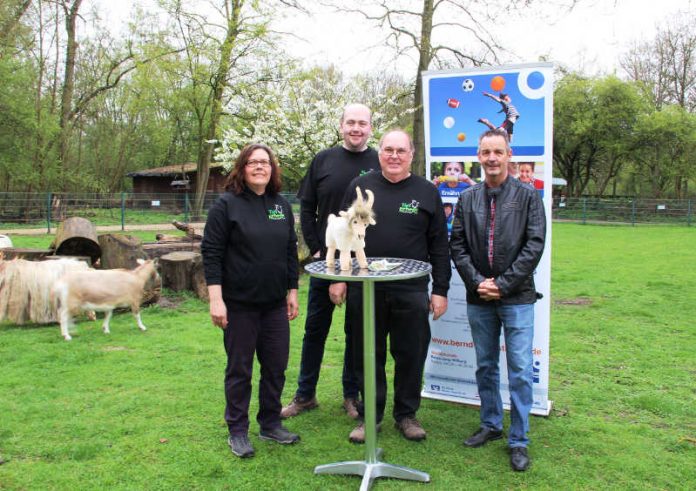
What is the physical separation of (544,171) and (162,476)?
3.14 m

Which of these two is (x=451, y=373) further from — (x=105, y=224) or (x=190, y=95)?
(x=190, y=95)

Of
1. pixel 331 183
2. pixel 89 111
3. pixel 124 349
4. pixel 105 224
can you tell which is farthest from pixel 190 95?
pixel 331 183

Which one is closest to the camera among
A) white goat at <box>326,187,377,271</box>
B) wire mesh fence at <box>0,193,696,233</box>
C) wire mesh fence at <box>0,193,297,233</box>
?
white goat at <box>326,187,377,271</box>

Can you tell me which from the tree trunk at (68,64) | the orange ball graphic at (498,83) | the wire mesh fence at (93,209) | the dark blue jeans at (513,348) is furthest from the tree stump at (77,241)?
the tree trunk at (68,64)

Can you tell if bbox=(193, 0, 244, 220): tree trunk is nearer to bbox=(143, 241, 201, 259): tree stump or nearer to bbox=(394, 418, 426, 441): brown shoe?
bbox=(143, 241, 201, 259): tree stump

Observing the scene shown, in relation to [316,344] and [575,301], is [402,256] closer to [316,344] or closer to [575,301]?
[316,344]

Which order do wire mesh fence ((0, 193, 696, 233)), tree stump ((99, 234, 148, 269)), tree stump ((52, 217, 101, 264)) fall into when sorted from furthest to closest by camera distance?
wire mesh fence ((0, 193, 696, 233))
tree stump ((52, 217, 101, 264))
tree stump ((99, 234, 148, 269))

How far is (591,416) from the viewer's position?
157 inches

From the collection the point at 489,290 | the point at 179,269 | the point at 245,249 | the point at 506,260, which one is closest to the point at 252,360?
the point at 245,249

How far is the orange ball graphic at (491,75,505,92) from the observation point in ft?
12.9

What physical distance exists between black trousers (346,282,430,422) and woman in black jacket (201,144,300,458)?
1.57 ft

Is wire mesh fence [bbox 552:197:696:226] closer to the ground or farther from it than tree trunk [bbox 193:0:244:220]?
closer to the ground

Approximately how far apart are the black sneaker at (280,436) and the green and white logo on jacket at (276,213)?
1.40 meters

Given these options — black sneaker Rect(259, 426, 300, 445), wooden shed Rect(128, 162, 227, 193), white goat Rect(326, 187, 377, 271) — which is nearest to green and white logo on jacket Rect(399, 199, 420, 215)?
white goat Rect(326, 187, 377, 271)
